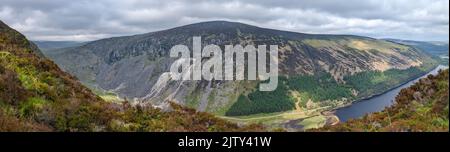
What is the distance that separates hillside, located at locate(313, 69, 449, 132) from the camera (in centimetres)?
1612

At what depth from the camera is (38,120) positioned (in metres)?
15.8

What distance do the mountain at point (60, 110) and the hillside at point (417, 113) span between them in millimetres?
4474

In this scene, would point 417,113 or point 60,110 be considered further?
point 417,113

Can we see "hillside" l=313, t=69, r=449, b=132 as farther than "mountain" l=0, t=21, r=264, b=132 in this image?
Yes

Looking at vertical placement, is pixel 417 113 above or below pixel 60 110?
below

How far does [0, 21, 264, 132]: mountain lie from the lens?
52.1 ft

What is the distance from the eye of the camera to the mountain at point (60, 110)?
15883 mm

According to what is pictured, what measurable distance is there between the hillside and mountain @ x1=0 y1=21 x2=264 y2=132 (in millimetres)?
4474

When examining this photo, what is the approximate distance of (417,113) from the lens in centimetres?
1856

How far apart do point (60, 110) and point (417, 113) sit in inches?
519

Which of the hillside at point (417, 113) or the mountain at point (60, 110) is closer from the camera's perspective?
the mountain at point (60, 110)
